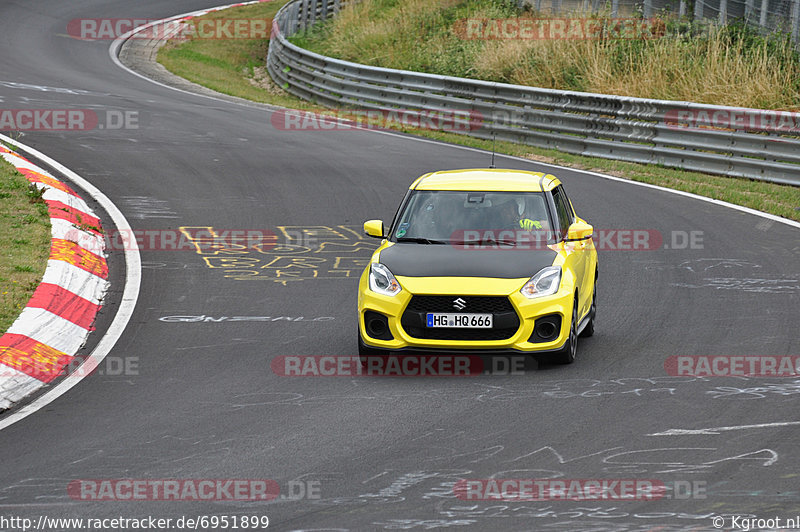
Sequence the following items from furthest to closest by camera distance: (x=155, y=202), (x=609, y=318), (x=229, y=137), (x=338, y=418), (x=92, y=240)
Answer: (x=229, y=137)
(x=155, y=202)
(x=92, y=240)
(x=609, y=318)
(x=338, y=418)

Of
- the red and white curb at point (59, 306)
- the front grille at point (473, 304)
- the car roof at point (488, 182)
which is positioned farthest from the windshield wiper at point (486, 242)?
the red and white curb at point (59, 306)

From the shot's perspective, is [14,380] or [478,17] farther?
[478,17]

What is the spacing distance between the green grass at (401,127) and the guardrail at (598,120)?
0.28 metres

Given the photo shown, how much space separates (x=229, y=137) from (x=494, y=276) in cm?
1386

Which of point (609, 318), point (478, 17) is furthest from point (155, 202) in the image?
point (478, 17)

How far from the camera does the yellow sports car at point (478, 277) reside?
9.50m

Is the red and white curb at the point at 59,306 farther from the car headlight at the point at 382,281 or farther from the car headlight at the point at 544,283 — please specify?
the car headlight at the point at 544,283

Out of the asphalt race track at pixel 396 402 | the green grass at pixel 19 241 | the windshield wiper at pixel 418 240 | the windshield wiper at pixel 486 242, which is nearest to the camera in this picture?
the asphalt race track at pixel 396 402

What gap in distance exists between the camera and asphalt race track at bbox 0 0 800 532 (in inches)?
260

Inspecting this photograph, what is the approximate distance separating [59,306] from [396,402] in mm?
4102

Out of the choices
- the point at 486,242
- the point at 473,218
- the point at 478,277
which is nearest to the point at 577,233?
the point at 486,242

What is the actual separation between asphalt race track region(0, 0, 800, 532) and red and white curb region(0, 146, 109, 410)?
16.7 inches

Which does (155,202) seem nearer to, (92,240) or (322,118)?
(92,240)

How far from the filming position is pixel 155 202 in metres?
17.1
